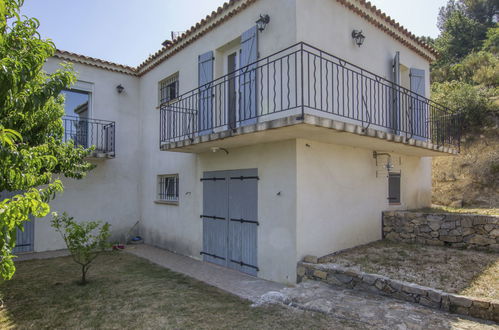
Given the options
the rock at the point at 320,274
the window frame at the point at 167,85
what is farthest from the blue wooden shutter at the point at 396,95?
the window frame at the point at 167,85

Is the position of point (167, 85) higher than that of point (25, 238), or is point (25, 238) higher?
point (167, 85)

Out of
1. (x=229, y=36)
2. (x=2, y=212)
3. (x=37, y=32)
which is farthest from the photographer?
(x=229, y=36)

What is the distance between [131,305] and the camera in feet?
19.5

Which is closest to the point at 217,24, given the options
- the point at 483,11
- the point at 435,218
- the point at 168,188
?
the point at 168,188

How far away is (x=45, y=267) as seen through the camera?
893cm

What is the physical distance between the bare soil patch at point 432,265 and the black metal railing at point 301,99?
121 inches

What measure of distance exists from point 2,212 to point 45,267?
7654 mm

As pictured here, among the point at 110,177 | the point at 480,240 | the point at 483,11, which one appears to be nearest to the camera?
the point at 480,240

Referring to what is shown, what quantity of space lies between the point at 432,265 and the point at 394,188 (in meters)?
3.65

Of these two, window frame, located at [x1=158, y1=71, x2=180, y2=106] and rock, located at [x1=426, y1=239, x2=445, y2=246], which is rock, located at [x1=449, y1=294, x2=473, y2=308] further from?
window frame, located at [x1=158, y1=71, x2=180, y2=106]

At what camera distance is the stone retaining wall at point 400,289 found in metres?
4.73

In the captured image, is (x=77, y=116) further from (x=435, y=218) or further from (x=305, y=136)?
(x=435, y=218)

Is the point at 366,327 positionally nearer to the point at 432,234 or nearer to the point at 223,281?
the point at 223,281

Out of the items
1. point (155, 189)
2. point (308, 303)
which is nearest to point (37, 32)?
point (308, 303)
